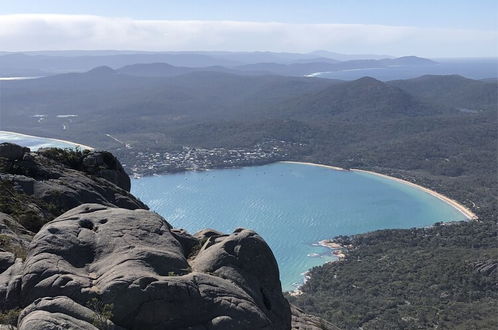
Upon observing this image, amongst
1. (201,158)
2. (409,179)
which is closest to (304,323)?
(409,179)

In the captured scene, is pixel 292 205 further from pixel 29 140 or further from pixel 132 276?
pixel 132 276

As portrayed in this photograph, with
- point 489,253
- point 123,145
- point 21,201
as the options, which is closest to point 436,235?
point 489,253

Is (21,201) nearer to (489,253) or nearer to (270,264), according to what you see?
(270,264)

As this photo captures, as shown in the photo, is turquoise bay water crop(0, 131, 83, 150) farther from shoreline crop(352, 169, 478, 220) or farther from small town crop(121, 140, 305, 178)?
shoreline crop(352, 169, 478, 220)

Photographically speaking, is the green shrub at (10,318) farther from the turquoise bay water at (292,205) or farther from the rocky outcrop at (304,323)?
the turquoise bay water at (292,205)

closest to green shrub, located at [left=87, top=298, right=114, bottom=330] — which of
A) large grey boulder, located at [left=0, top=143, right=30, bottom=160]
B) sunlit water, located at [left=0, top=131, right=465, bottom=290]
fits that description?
large grey boulder, located at [left=0, top=143, right=30, bottom=160]
